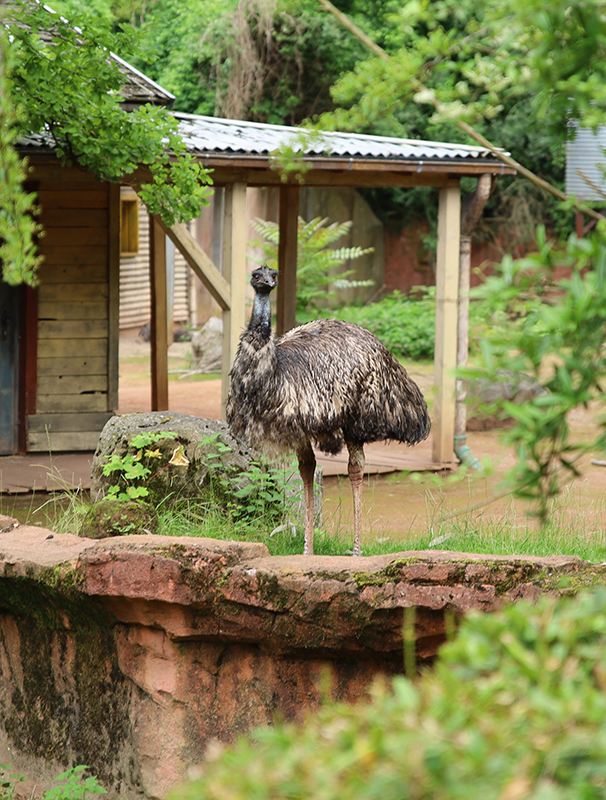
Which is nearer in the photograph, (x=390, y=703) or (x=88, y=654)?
(x=390, y=703)

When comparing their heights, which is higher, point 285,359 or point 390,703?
point 285,359

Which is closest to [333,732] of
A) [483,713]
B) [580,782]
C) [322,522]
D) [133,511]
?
[483,713]

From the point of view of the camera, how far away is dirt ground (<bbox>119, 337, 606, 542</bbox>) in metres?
5.94

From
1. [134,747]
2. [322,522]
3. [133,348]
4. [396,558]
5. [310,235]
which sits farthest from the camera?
[133,348]

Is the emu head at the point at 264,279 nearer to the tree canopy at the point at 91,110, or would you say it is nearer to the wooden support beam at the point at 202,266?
the tree canopy at the point at 91,110

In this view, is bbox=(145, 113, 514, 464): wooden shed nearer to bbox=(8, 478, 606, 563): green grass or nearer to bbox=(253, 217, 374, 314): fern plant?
bbox=(8, 478, 606, 563): green grass

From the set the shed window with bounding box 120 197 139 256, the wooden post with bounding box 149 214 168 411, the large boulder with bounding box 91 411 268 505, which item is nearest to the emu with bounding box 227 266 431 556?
the large boulder with bounding box 91 411 268 505

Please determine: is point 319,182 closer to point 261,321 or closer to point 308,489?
point 261,321

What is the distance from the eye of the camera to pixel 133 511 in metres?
5.09

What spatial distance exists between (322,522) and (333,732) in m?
4.63

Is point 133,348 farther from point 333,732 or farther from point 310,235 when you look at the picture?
point 333,732

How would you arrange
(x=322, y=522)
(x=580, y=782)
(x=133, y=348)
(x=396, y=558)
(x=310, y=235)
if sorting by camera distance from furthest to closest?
(x=133, y=348) < (x=310, y=235) < (x=322, y=522) < (x=396, y=558) < (x=580, y=782)

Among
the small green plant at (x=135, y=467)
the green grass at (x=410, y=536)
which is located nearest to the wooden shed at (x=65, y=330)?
the green grass at (x=410, y=536)

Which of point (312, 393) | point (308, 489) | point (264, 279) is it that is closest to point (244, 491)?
point (308, 489)
